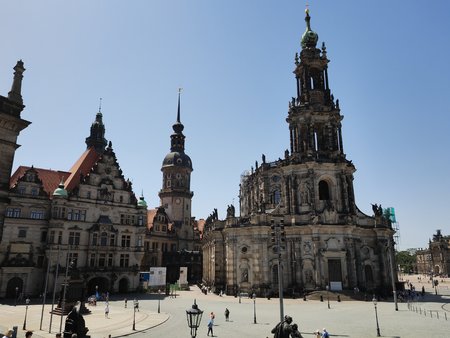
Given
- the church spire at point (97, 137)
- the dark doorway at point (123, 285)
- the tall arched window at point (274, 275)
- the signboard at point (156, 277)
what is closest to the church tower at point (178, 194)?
the church spire at point (97, 137)

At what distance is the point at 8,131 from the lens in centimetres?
2167

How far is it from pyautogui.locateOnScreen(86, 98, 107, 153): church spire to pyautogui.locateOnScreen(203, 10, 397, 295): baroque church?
95.0ft

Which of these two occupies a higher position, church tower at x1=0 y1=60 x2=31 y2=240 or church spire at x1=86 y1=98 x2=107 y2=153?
church spire at x1=86 y1=98 x2=107 y2=153

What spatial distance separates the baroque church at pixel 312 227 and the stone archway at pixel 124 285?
14.4m

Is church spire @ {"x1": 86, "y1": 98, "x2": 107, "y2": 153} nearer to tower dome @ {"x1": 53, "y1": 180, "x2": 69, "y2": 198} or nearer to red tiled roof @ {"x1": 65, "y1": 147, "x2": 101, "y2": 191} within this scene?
red tiled roof @ {"x1": 65, "y1": 147, "x2": 101, "y2": 191}

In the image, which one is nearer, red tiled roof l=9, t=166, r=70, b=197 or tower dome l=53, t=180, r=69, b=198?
tower dome l=53, t=180, r=69, b=198

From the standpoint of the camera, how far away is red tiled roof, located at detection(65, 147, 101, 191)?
5390cm

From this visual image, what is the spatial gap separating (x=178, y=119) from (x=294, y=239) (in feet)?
182

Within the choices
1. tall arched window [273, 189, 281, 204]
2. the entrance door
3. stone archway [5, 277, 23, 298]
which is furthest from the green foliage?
stone archway [5, 277, 23, 298]

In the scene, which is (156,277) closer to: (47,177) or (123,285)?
(123,285)

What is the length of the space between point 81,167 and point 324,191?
39760 millimetres

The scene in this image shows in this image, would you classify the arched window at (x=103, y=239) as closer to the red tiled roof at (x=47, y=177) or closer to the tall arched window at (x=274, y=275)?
the red tiled roof at (x=47, y=177)

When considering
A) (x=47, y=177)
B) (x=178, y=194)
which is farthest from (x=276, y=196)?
(x=47, y=177)

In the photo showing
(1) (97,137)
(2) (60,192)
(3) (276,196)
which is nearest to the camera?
(2) (60,192)
